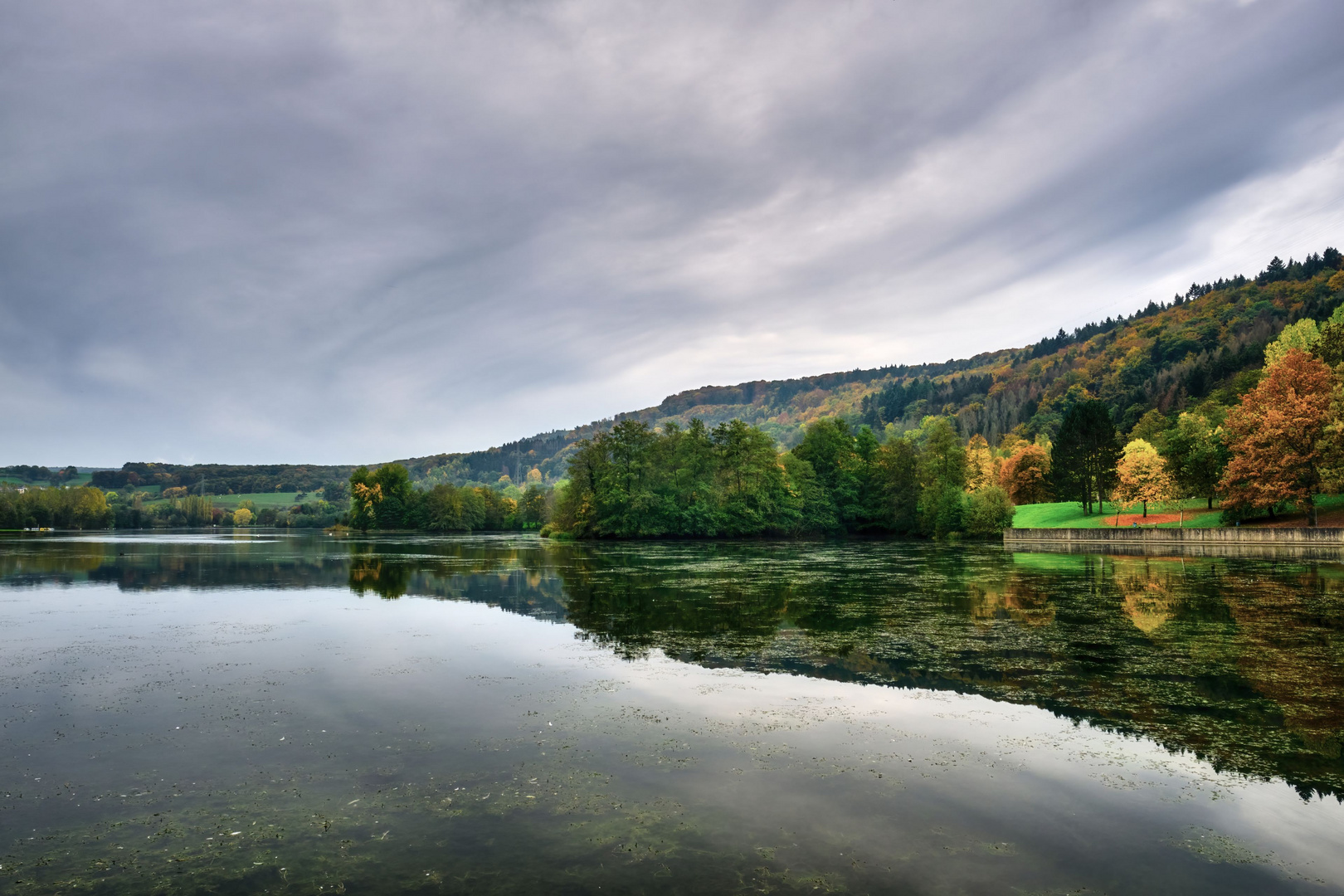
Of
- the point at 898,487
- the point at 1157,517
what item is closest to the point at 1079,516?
the point at 1157,517

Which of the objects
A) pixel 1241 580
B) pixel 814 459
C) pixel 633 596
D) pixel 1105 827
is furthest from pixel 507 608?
pixel 814 459

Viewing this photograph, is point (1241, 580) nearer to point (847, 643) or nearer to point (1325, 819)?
point (847, 643)

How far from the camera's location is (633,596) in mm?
22031

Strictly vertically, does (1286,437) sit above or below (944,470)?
above

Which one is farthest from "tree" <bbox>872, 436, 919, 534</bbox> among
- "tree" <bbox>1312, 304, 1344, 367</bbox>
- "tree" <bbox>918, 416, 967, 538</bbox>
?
"tree" <bbox>1312, 304, 1344, 367</bbox>

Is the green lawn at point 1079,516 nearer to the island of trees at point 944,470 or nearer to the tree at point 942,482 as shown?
the island of trees at point 944,470

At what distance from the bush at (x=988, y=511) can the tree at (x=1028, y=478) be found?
21.4m

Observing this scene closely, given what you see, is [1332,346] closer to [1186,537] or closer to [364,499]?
[1186,537]

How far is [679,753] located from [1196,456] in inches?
2488

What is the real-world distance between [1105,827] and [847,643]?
7777mm

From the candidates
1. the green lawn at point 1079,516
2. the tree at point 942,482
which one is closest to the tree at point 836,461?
the tree at point 942,482

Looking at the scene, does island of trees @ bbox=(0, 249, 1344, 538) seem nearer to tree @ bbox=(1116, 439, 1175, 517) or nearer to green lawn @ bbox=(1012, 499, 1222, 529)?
tree @ bbox=(1116, 439, 1175, 517)

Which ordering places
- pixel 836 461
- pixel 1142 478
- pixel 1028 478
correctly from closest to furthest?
pixel 1142 478 → pixel 836 461 → pixel 1028 478

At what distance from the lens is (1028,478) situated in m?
90.4
